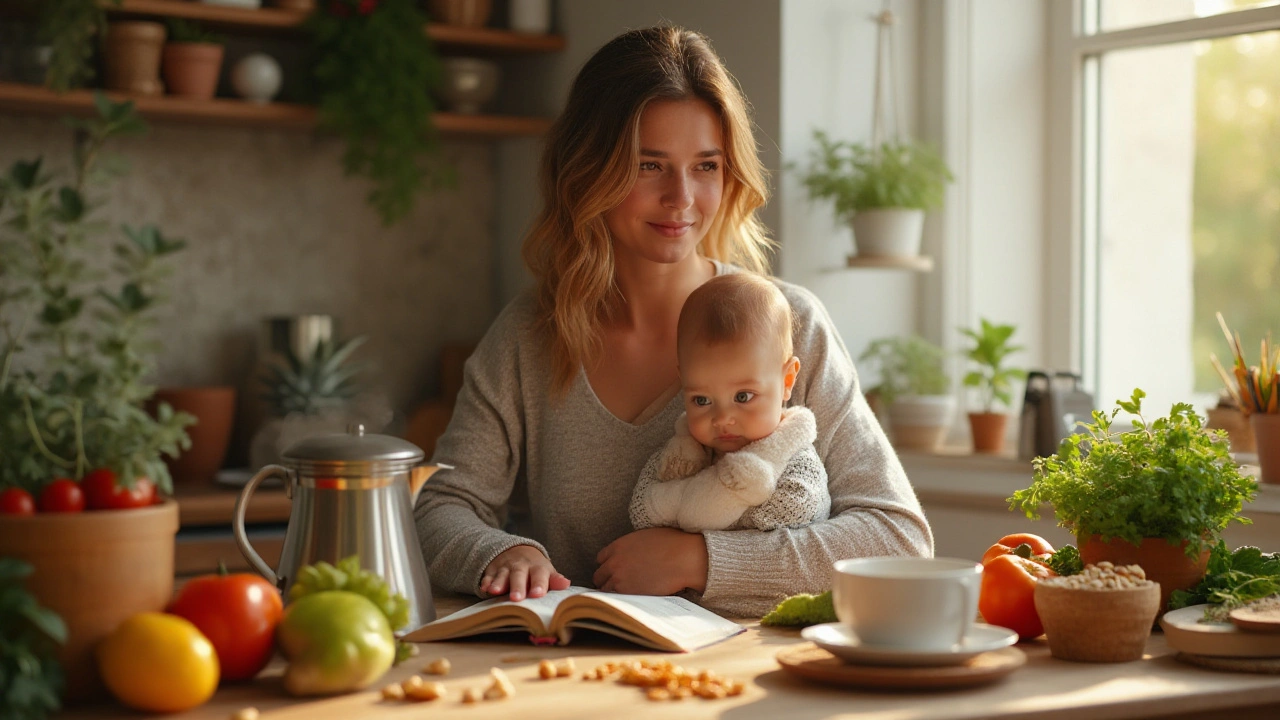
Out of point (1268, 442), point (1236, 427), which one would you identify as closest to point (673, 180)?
point (1268, 442)

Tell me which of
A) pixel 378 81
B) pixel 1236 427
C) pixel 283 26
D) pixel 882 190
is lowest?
pixel 1236 427

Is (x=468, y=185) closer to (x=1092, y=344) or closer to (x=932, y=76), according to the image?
(x=932, y=76)

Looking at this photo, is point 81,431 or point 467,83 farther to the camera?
point 467,83

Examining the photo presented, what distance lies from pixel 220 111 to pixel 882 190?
1.80 metres

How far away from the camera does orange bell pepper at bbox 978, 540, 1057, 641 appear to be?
4.35 feet

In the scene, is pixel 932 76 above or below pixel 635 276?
above

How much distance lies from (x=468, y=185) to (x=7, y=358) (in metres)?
3.14

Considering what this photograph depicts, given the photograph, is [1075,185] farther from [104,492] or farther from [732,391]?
[104,492]

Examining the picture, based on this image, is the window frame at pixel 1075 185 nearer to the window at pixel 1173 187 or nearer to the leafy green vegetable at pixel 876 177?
the window at pixel 1173 187

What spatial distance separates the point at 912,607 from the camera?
1.13 meters

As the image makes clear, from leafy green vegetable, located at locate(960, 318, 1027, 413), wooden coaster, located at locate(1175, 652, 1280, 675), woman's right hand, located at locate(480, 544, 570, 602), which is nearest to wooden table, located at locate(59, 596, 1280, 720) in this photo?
wooden coaster, located at locate(1175, 652, 1280, 675)

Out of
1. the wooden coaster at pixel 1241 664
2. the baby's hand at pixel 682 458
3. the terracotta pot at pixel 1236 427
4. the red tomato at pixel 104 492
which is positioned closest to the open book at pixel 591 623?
the baby's hand at pixel 682 458

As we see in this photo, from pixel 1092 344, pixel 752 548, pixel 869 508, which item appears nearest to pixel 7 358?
pixel 752 548

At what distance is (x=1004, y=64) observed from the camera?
320 cm
